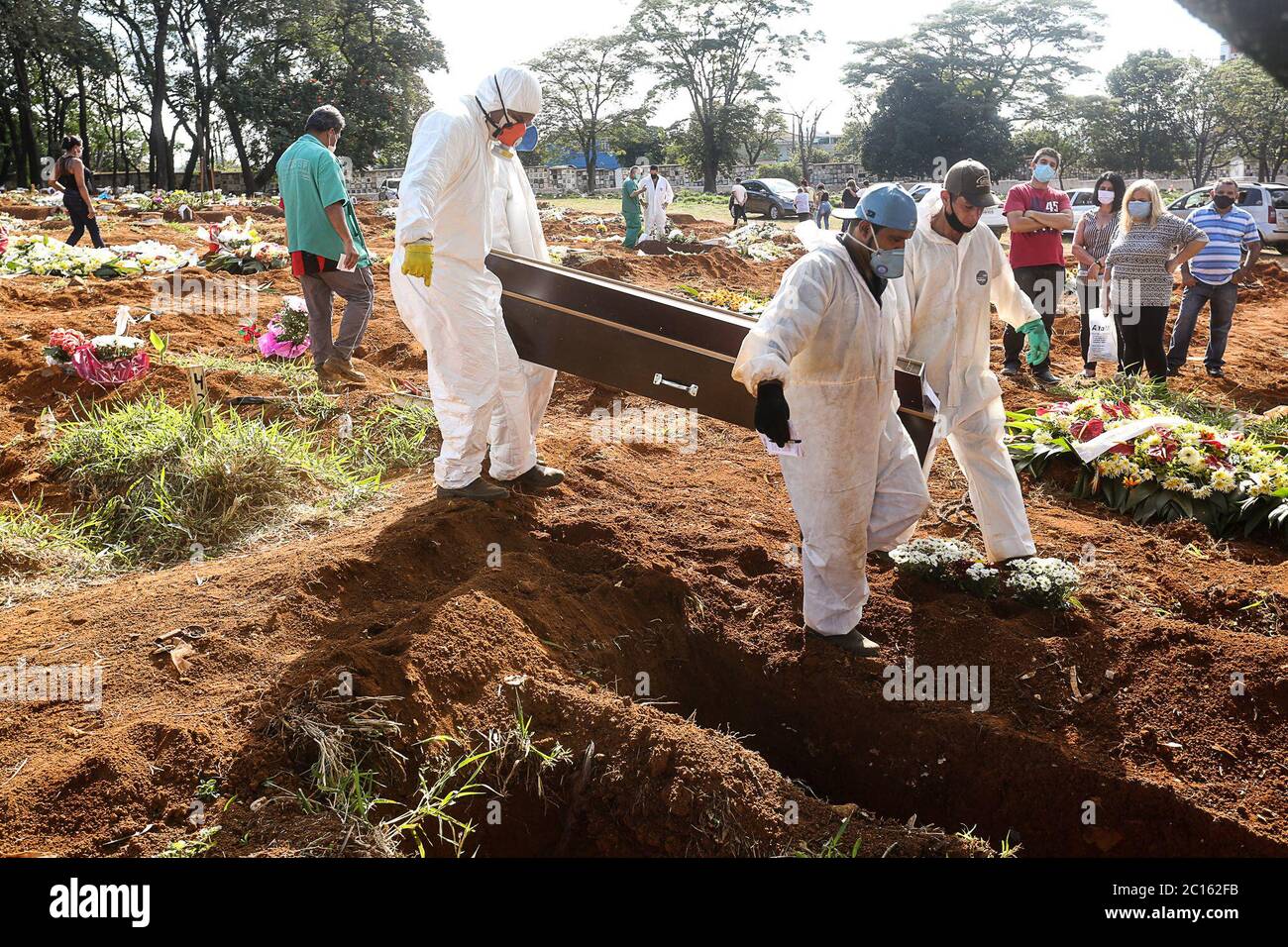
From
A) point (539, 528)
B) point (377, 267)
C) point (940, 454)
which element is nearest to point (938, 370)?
point (539, 528)

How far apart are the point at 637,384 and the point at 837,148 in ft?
173

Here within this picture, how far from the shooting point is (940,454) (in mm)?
6461

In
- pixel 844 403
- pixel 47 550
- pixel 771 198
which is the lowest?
pixel 47 550

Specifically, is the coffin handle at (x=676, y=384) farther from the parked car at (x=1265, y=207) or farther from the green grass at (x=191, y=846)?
the parked car at (x=1265, y=207)

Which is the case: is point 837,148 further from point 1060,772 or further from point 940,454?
point 1060,772

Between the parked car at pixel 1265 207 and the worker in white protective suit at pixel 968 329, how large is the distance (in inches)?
632

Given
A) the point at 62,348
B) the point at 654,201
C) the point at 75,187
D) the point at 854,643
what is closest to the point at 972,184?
the point at 854,643

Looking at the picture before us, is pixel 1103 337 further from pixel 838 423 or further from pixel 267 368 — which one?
pixel 267 368

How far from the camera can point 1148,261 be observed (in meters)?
7.06

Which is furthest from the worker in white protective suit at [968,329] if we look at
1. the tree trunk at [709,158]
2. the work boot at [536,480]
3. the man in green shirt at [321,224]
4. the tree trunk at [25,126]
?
the tree trunk at [709,158]

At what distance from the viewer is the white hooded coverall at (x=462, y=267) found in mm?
4406

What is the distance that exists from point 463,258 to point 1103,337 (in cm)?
530

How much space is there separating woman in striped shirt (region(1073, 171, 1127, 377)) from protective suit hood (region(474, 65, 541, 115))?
16.6ft

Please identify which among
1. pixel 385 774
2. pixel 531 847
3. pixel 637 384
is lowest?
pixel 531 847
